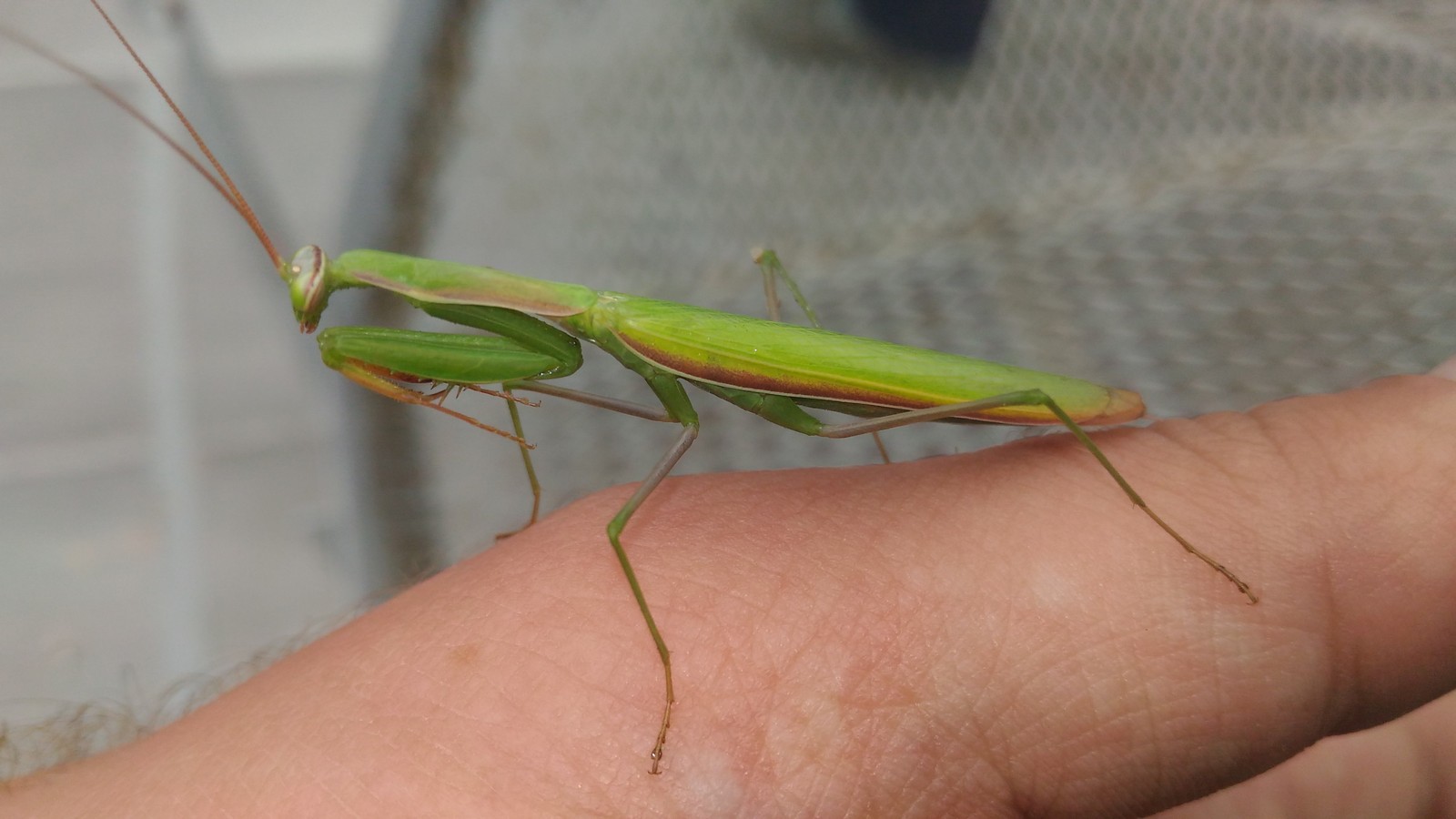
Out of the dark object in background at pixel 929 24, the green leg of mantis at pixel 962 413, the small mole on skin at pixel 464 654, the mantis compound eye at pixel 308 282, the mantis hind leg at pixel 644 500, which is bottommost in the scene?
the small mole on skin at pixel 464 654

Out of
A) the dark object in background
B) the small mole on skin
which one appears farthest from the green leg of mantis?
the dark object in background

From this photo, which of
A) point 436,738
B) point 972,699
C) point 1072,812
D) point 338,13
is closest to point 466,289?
point 436,738

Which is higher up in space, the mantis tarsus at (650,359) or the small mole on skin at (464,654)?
the mantis tarsus at (650,359)

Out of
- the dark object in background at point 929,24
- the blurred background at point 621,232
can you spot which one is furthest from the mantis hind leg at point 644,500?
the dark object in background at point 929,24

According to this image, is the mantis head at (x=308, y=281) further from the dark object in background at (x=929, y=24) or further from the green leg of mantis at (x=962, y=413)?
the dark object in background at (x=929, y=24)

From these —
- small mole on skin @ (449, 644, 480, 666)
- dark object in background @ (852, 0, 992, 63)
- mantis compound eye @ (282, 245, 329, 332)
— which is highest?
dark object in background @ (852, 0, 992, 63)

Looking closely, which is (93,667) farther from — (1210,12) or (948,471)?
(1210,12)

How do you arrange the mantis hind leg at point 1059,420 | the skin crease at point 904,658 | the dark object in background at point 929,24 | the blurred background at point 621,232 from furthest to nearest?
the dark object in background at point 929,24
the blurred background at point 621,232
the mantis hind leg at point 1059,420
the skin crease at point 904,658

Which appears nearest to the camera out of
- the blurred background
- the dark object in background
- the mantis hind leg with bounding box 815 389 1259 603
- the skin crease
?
the skin crease

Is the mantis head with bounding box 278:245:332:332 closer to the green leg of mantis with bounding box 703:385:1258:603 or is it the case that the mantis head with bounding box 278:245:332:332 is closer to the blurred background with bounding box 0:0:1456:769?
the green leg of mantis with bounding box 703:385:1258:603
